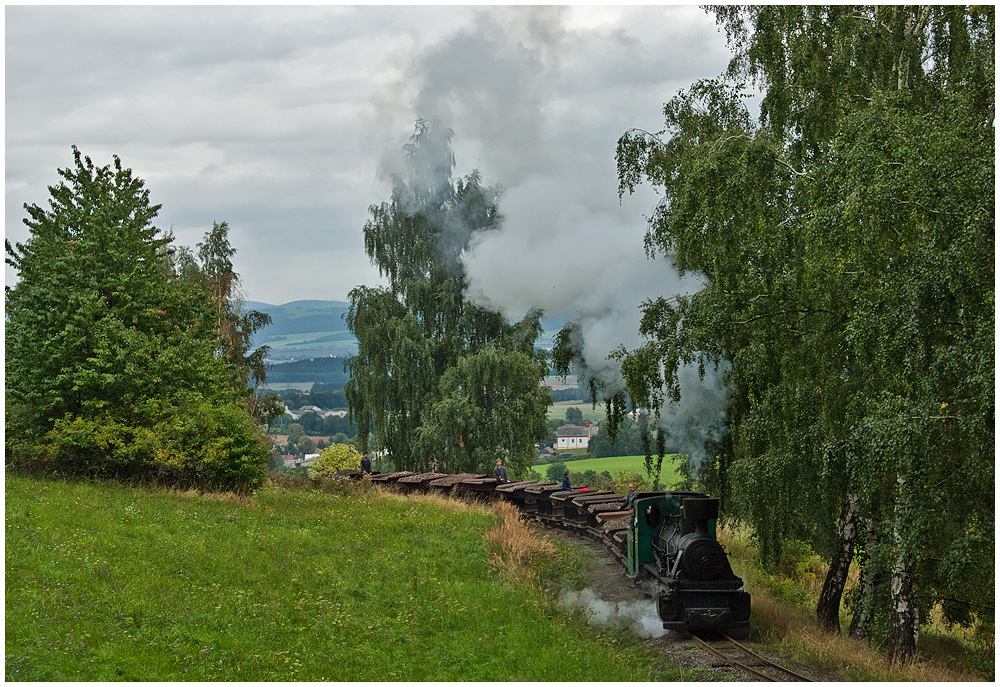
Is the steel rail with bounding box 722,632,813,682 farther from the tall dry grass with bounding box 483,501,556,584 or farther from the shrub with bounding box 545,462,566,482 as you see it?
the shrub with bounding box 545,462,566,482

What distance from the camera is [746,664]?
11219 mm

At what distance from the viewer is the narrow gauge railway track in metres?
10.6

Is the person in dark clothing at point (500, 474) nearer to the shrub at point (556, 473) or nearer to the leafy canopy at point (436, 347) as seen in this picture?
the leafy canopy at point (436, 347)

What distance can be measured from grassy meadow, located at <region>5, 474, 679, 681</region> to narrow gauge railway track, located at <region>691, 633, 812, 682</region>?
3.30 feet

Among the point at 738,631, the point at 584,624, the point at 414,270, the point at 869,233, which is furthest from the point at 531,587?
the point at 414,270

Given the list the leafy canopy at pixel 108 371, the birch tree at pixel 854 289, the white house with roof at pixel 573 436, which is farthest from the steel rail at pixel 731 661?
the white house with roof at pixel 573 436

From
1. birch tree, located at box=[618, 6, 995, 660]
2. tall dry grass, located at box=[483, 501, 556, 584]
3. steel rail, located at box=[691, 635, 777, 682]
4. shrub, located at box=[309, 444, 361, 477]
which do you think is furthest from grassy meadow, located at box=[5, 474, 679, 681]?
shrub, located at box=[309, 444, 361, 477]

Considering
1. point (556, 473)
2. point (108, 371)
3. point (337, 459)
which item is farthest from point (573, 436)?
point (108, 371)

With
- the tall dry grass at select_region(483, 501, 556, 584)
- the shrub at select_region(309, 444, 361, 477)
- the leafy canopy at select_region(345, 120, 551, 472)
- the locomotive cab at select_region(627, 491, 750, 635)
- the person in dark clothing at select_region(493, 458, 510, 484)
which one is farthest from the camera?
the shrub at select_region(309, 444, 361, 477)

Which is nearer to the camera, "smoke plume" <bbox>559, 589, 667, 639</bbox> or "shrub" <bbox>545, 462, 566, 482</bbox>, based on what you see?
"smoke plume" <bbox>559, 589, 667, 639</bbox>

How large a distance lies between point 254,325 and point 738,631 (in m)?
26.9

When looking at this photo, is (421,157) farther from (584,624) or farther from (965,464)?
(965,464)

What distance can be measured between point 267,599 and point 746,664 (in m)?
6.87

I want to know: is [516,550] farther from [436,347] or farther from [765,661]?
[436,347]
